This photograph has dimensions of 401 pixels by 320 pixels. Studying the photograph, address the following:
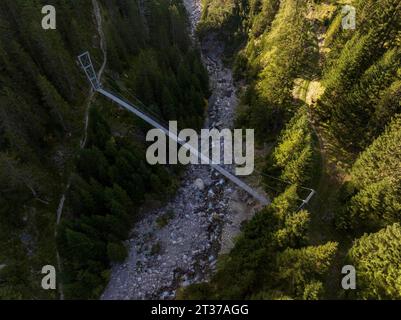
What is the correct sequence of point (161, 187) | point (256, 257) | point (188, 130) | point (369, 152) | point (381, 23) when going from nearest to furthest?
point (256, 257) → point (369, 152) → point (381, 23) → point (161, 187) → point (188, 130)

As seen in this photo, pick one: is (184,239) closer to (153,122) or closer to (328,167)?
(153,122)

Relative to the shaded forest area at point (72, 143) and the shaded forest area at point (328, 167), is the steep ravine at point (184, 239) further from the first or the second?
the shaded forest area at point (328, 167)

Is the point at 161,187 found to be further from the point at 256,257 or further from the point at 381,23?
the point at 381,23

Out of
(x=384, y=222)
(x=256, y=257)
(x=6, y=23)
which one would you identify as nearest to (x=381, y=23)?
(x=384, y=222)

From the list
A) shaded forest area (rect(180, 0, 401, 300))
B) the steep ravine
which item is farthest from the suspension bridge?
shaded forest area (rect(180, 0, 401, 300))

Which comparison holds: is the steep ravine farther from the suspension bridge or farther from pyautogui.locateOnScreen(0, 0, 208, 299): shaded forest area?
pyautogui.locateOnScreen(0, 0, 208, 299): shaded forest area

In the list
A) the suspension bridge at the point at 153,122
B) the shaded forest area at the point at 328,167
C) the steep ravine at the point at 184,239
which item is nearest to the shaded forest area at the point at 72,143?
the suspension bridge at the point at 153,122

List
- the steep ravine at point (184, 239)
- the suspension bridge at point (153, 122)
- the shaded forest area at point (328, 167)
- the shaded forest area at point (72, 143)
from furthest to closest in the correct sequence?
the suspension bridge at point (153, 122) < the steep ravine at point (184, 239) < the shaded forest area at point (72, 143) < the shaded forest area at point (328, 167)
